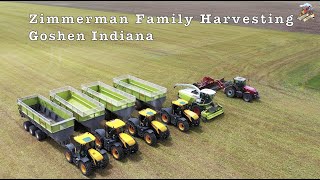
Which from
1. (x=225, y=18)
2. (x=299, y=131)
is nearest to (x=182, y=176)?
(x=299, y=131)

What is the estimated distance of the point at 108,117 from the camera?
18.7 metres

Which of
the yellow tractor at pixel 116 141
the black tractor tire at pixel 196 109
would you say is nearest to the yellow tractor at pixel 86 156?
the yellow tractor at pixel 116 141

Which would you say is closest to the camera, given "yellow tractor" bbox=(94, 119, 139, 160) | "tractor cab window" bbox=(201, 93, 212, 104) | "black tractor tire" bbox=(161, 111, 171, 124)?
"yellow tractor" bbox=(94, 119, 139, 160)

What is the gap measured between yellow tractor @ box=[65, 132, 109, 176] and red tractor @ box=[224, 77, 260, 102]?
11.5 meters

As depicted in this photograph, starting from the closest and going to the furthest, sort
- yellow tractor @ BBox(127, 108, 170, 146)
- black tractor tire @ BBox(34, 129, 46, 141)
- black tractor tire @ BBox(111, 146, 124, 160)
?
black tractor tire @ BBox(111, 146, 124, 160) < yellow tractor @ BBox(127, 108, 170, 146) < black tractor tire @ BBox(34, 129, 46, 141)

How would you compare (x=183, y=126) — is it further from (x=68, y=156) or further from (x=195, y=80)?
(x=195, y=80)

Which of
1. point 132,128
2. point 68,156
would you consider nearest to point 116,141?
point 132,128

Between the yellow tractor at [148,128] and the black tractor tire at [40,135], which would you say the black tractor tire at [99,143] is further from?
the black tractor tire at [40,135]

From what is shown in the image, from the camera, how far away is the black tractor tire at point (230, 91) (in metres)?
22.2

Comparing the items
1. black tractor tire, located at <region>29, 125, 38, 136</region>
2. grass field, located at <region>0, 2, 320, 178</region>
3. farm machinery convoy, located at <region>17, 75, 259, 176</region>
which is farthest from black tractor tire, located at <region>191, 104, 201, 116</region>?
black tractor tire, located at <region>29, 125, 38, 136</region>

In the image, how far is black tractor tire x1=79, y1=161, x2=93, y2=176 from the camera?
43.8 feet

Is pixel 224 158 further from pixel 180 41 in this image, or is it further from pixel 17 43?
pixel 17 43

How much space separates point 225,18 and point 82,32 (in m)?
26.7

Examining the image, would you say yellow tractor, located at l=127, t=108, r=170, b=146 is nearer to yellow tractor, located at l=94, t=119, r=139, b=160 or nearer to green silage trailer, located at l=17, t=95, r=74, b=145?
yellow tractor, located at l=94, t=119, r=139, b=160
